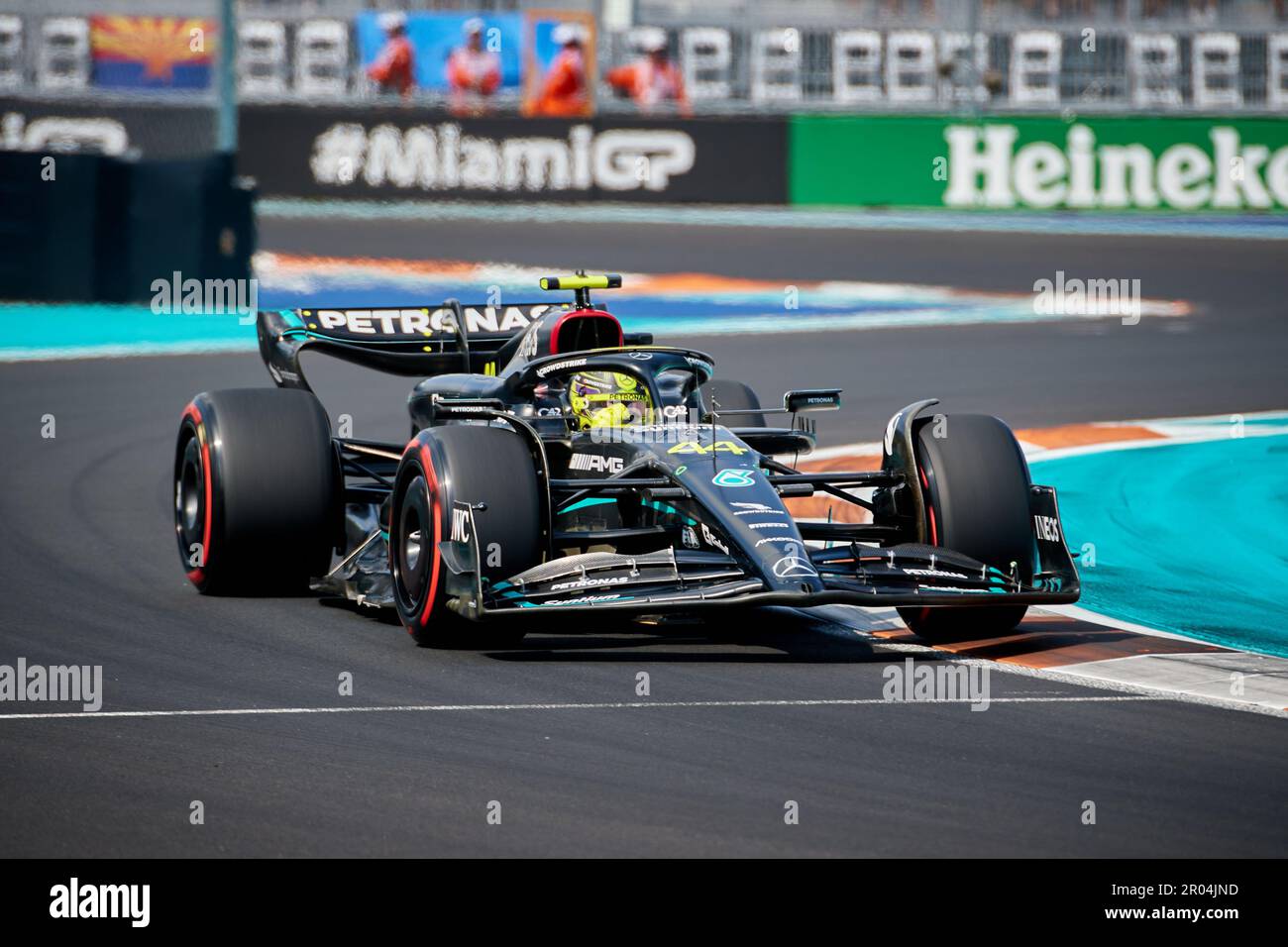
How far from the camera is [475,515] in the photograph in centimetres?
832

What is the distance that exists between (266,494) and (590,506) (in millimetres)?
1548

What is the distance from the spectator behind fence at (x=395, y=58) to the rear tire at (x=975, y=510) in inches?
984

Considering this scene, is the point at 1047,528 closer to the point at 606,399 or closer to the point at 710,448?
the point at 710,448

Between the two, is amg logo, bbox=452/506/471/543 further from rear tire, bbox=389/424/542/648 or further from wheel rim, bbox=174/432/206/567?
wheel rim, bbox=174/432/206/567

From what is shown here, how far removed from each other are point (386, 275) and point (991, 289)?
7.46 meters

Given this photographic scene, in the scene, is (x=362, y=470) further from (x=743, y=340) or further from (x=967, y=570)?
(x=743, y=340)

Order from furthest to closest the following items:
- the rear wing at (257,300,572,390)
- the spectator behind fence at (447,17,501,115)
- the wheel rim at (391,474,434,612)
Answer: the spectator behind fence at (447,17,501,115) → the rear wing at (257,300,572,390) → the wheel rim at (391,474,434,612)

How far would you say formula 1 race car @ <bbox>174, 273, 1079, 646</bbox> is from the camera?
8250mm

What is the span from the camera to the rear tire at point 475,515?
8.34 m

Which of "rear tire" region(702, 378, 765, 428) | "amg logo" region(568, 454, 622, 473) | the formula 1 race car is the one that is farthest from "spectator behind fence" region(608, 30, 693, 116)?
"amg logo" region(568, 454, 622, 473)

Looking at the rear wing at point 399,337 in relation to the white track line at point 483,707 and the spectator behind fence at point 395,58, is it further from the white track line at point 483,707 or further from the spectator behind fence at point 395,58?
the spectator behind fence at point 395,58

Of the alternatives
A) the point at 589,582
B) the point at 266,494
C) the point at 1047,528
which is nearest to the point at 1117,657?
the point at 1047,528

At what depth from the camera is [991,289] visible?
25.3m

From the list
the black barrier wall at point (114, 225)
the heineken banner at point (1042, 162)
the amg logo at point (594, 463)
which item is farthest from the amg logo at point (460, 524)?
the heineken banner at point (1042, 162)
